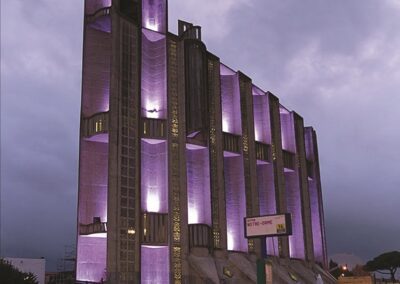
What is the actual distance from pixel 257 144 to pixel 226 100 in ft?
19.4

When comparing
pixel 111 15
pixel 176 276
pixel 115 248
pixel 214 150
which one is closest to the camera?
pixel 115 248

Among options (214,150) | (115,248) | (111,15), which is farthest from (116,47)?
(115,248)

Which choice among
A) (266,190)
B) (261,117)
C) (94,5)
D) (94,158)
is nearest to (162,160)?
(94,158)

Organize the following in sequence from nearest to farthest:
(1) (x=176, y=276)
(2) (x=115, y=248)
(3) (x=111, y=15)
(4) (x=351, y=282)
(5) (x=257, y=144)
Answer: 1. (2) (x=115, y=248)
2. (1) (x=176, y=276)
3. (3) (x=111, y=15)
4. (4) (x=351, y=282)
5. (5) (x=257, y=144)

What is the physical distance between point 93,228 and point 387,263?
71.1 m

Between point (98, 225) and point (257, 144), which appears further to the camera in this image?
point (257, 144)

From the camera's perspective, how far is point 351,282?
57094 millimetres

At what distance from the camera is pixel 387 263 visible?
101 m

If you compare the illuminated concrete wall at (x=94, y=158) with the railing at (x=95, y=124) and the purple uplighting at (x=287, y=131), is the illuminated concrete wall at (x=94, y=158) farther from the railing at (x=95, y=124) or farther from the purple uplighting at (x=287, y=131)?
the purple uplighting at (x=287, y=131)

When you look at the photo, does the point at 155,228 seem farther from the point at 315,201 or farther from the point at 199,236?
the point at 315,201

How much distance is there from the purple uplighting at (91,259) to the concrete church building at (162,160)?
0.26 feet

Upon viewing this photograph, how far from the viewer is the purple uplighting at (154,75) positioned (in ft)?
162

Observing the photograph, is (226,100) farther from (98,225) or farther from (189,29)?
(98,225)

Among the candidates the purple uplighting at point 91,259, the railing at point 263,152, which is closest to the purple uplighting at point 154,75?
the purple uplighting at point 91,259
